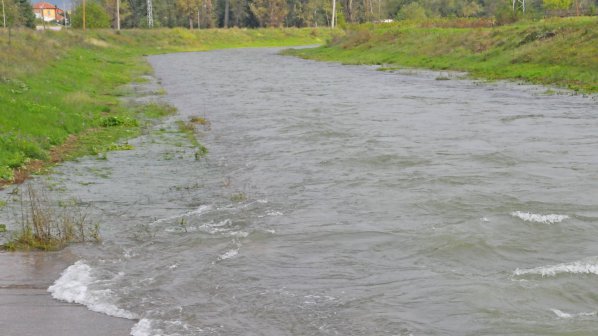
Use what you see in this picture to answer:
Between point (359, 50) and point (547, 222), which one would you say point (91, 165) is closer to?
point (547, 222)

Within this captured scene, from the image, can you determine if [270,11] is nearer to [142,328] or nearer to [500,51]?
[500,51]

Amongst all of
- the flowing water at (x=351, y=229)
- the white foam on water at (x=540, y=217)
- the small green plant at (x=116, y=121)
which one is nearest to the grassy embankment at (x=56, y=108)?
the small green plant at (x=116, y=121)

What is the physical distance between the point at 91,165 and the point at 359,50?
1842 inches

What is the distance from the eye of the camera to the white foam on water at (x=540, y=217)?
10.9 meters

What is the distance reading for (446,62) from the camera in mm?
44688

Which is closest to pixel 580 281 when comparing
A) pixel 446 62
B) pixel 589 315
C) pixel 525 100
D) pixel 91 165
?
pixel 589 315

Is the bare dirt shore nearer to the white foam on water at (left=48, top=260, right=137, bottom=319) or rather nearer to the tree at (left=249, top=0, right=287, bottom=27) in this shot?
the white foam on water at (left=48, top=260, right=137, bottom=319)

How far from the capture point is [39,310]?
7.93 m

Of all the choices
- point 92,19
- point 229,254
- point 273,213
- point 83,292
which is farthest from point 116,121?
point 92,19

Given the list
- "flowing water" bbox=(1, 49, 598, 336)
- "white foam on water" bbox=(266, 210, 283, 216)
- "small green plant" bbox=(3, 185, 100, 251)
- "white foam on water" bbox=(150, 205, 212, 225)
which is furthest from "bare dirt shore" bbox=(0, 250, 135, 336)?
"white foam on water" bbox=(266, 210, 283, 216)

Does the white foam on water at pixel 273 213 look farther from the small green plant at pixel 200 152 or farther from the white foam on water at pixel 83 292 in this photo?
the small green plant at pixel 200 152

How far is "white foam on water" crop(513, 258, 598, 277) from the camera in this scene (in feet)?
29.1

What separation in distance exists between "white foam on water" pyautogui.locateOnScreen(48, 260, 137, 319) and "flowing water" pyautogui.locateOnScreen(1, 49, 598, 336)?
0.03 m

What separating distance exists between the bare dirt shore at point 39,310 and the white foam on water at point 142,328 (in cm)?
6
